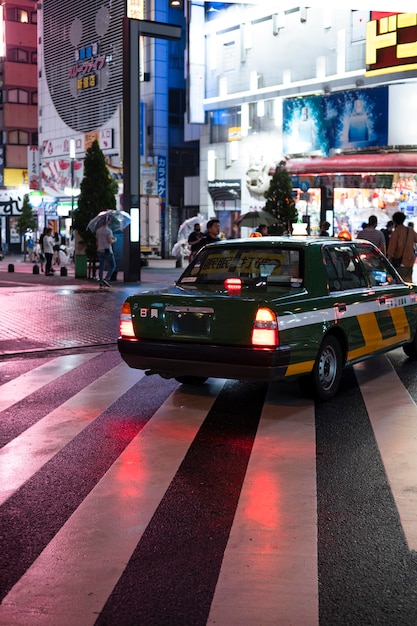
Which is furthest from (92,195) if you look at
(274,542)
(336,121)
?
(274,542)

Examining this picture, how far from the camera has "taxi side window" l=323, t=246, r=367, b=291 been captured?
8914mm

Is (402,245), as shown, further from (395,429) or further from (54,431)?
(54,431)

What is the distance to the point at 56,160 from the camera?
180 feet

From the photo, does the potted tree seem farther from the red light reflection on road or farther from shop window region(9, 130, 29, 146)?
shop window region(9, 130, 29, 146)

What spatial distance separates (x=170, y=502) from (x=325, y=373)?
137 inches

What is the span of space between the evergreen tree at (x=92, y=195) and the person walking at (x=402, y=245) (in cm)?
1173

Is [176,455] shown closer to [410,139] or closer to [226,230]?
[410,139]

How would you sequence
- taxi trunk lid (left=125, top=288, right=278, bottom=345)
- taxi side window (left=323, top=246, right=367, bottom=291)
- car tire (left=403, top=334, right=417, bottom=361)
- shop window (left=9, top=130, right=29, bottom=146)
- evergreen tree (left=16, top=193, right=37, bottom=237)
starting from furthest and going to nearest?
1. shop window (left=9, top=130, right=29, bottom=146)
2. evergreen tree (left=16, top=193, right=37, bottom=237)
3. car tire (left=403, top=334, right=417, bottom=361)
4. taxi side window (left=323, top=246, right=367, bottom=291)
5. taxi trunk lid (left=125, top=288, right=278, bottom=345)

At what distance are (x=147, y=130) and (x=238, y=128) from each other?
10.5m

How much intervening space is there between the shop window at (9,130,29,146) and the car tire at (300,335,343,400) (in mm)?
62381

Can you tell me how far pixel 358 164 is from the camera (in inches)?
1293

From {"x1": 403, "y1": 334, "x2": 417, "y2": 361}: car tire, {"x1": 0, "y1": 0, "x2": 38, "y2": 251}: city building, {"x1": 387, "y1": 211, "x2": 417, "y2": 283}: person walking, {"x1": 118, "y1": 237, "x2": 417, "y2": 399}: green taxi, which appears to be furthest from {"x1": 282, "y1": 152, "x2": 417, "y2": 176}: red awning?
{"x1": 0, "y1": 0, "x2": 38, "y2": 251}: city building

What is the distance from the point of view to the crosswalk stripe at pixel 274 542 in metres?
3.90

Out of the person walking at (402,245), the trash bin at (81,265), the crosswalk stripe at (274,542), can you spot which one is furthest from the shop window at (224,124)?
the crosswalk stripe at (274,542)
